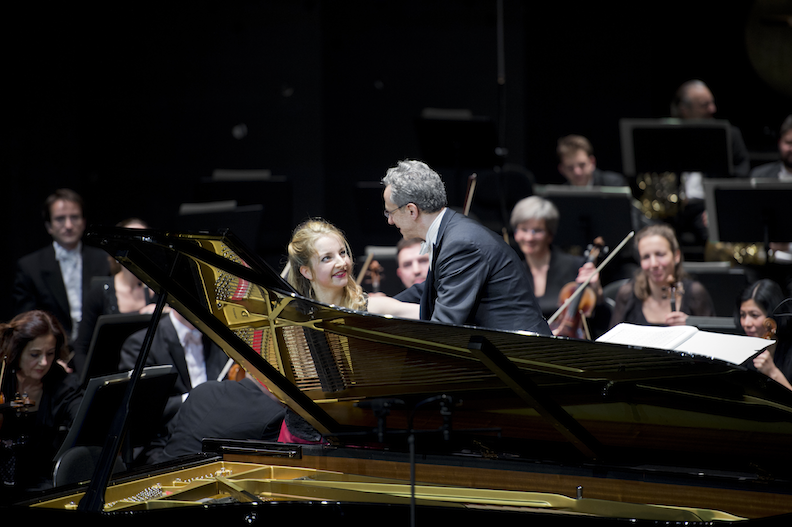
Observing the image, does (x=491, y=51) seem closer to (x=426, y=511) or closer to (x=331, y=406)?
(x=331, y=406)

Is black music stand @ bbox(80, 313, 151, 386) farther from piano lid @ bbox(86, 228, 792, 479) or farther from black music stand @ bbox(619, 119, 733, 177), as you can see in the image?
black music stand @ bbox(619, 119, 733, 177)

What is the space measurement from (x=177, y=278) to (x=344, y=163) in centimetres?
546

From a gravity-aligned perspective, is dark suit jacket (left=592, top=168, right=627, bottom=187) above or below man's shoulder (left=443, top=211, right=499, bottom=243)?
above

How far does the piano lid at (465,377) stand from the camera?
204 centimetres

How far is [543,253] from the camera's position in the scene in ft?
15.9

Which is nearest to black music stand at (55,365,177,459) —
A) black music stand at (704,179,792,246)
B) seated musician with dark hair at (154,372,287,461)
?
seated musician with dark hair at (154,372,287,461)

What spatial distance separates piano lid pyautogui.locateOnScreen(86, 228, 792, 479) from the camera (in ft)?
6.70

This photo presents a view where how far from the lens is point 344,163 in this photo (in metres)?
7.59

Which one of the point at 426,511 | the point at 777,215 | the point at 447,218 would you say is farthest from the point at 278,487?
the point at 777,215

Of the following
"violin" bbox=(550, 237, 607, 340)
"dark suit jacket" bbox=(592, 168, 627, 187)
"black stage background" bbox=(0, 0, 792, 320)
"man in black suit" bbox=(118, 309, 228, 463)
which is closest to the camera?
"man in black suit" bbox=(118, 309, 228, 463)

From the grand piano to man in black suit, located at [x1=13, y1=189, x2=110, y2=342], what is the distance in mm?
3091

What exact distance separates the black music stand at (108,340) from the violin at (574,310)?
7.20 feet

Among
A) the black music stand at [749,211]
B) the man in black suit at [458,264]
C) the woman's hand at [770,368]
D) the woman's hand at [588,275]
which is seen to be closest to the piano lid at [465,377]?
the man in black suit at [458,264]

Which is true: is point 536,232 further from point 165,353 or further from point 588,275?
point 165,353
